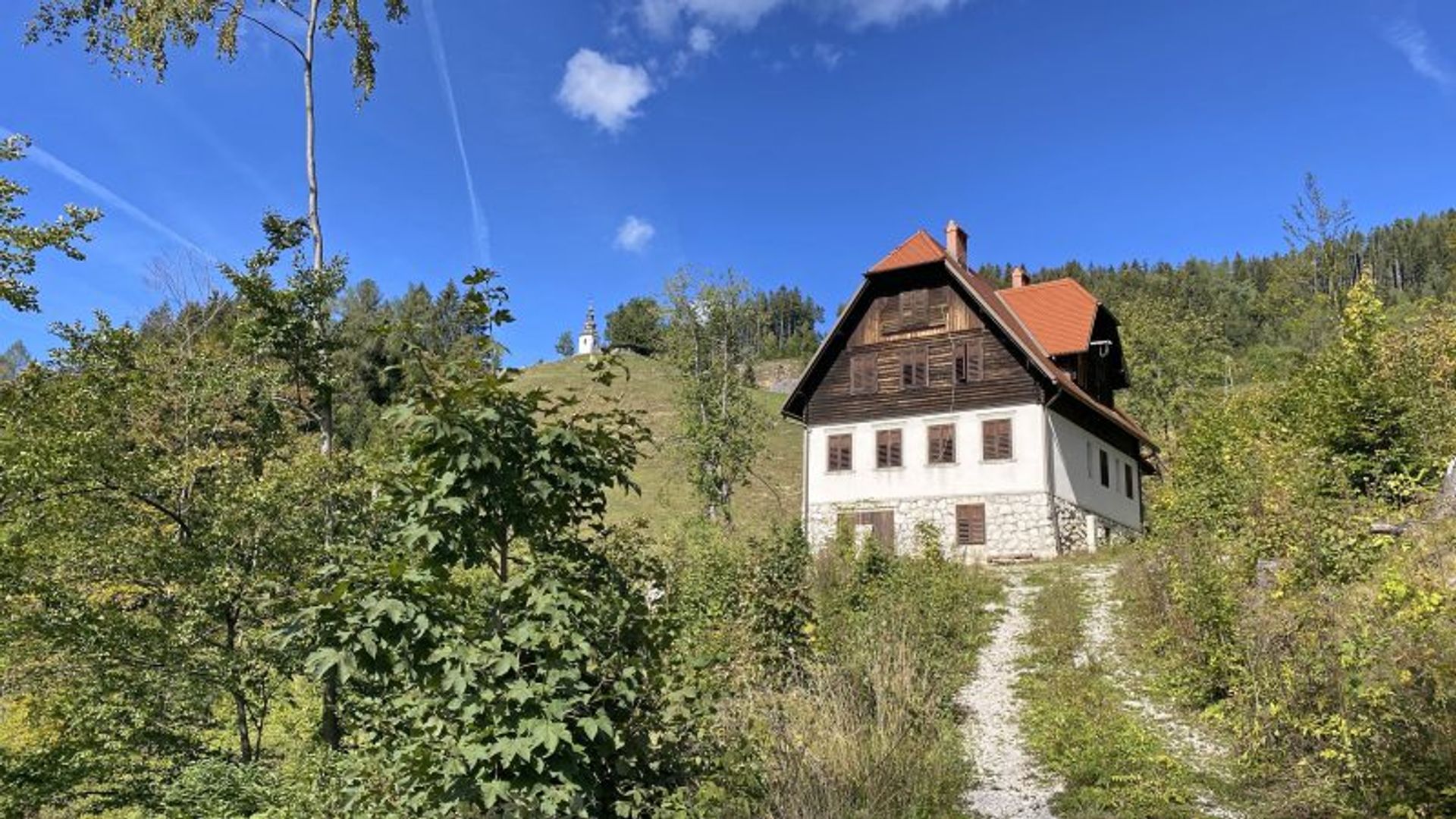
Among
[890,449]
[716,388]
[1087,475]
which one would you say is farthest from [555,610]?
[716,388]

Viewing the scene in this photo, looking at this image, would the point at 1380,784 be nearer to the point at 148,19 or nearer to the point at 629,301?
the point at 148,19

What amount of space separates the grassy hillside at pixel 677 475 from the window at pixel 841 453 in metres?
3.04

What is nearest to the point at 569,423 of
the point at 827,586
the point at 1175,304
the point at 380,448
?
the point at 380,448

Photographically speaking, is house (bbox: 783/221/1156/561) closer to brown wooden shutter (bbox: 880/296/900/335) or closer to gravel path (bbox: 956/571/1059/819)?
brown wooden shutter (bbox: 880/296/900/335)

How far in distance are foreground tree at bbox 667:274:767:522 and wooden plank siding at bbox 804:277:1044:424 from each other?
931 centimetres

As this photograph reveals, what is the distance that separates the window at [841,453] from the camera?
27.4 m

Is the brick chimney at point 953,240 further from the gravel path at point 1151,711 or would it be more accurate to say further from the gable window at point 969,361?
the gravel path at point 1151,711

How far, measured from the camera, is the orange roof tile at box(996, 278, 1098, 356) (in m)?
27.3

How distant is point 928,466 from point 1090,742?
1688cm

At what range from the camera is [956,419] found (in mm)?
25984

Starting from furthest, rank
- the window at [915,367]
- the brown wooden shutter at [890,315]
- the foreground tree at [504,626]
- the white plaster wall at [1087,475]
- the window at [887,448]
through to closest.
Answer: the brown wooden shutter at [890,315] < the window at [887,448] < the window at [915,367] < the white plaster wall at [1087,475] < the foreground tree at [504,626]

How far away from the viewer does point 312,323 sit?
38.5 ft

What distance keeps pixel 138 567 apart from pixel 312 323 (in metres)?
3.67

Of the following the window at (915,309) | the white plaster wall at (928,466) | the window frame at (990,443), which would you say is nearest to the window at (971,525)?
the white plaster wall at (928,466)
